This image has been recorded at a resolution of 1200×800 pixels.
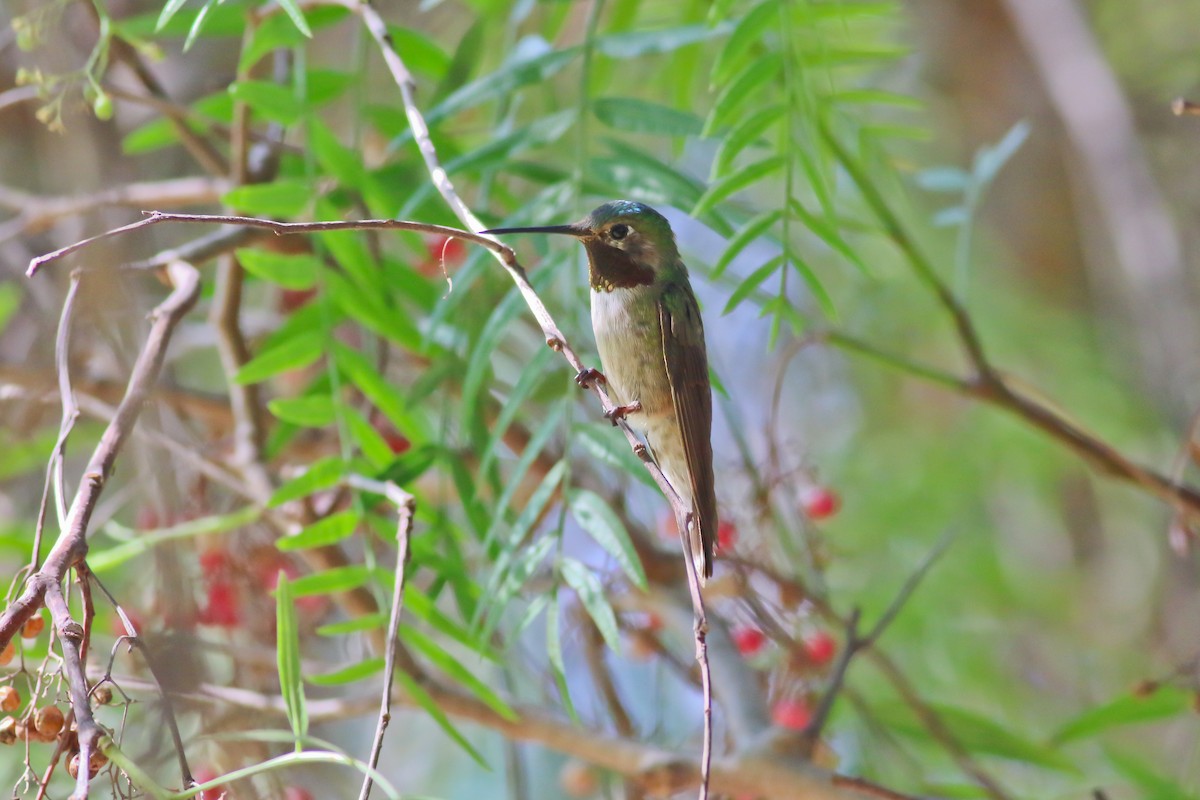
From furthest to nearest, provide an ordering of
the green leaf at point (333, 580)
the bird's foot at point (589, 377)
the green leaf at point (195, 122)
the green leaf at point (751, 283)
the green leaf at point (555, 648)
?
1. the green leaf at point (195, 122)
2. the green leaf at point (333, 580)
3. the green leaf at point (751, 283)
4. the green leaf at point (555, 648)
5. the bird's foot at point (589, 377)

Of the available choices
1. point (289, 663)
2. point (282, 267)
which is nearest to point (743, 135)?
point (282, 267)

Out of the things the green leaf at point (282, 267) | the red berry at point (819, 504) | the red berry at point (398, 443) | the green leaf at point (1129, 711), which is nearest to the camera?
the green leaf at point (282, 267)

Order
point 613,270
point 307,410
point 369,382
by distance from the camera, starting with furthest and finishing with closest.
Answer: point 613,270
point 369,382
point 307,410

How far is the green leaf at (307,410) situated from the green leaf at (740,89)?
1.14m

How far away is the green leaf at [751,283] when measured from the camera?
2.55m

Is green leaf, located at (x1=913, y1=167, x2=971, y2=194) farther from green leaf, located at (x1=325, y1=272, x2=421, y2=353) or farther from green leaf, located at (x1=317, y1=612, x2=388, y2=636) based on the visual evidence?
green leaf, located at (x1=317, y1=612, x2=388, y2=636)

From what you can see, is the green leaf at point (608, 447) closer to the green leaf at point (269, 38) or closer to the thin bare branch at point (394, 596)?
the thin bare branch at point (394, 596)

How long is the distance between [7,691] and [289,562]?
2001 millimetres

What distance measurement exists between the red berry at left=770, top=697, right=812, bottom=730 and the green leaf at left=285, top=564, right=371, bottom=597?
1578mm

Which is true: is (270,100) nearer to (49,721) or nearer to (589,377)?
(589,377)

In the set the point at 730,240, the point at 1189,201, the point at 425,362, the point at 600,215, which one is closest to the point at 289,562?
the point at 425,362

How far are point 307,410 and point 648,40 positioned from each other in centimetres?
130

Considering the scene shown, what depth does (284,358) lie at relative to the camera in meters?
3.03

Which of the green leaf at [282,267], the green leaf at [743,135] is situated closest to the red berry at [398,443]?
the green leaf at [282,267]
